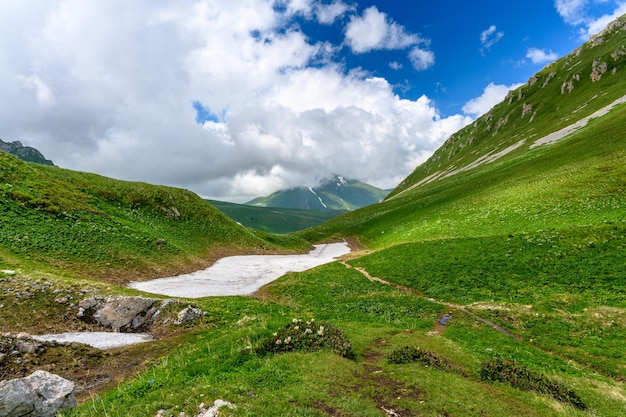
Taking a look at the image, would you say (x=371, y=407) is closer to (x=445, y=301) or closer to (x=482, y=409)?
(x=482, y=409)

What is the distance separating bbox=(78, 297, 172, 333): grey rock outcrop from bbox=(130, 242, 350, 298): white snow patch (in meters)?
9.07

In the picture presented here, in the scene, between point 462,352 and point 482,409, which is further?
point 462,352

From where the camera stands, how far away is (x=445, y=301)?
30.9 m

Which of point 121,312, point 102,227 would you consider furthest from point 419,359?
point 102,227

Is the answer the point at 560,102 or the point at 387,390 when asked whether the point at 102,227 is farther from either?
the point at 560,102

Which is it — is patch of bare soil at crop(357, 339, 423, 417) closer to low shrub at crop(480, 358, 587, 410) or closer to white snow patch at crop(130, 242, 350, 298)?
low shrub at crop(480, 358, 587, 410)

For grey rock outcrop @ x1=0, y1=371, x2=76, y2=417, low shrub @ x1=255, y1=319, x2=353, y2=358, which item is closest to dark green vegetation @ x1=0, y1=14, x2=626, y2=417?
low shrub @ x1=255, y1=319, x2=353, y2=358

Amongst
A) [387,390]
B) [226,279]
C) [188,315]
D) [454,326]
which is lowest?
[454,326]

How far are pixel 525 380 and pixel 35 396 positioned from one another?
19.4 metres

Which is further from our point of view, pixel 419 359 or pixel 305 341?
pixel 305 341

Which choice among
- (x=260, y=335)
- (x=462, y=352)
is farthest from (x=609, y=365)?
(x=260, y=335)

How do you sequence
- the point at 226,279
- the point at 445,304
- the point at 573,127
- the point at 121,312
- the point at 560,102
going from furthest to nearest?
the point at 560,102 < the point at 573,127 < the point at 226,279 < the point at 445,304 < the point at 121,312

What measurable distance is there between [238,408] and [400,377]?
7525mm

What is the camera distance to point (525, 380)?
1365 cm
